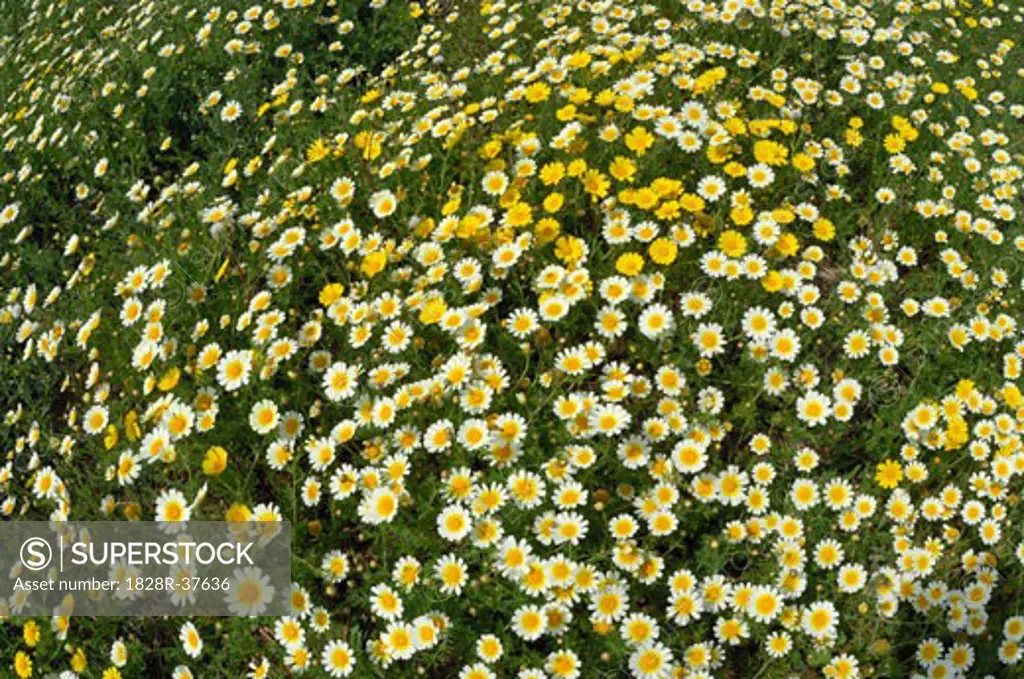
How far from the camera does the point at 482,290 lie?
11.0 feet

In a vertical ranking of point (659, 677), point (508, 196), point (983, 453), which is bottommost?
point (983, 453)

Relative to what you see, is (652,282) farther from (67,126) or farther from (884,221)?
(67,126)

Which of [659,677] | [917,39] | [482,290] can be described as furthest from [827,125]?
[659,677]

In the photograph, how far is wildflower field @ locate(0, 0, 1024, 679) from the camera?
8.60ft

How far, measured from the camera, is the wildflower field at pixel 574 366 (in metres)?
2.62

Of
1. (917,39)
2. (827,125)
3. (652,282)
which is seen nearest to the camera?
(652,282)

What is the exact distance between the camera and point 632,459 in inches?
109

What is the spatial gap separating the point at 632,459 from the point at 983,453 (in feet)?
4.00

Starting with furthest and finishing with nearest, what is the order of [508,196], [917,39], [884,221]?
1. [917,39]
2. [884,221]
3. [508,196]

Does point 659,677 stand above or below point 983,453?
above

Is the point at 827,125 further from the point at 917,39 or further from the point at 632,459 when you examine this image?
the point at 632,459

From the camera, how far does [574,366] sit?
2.96 metres

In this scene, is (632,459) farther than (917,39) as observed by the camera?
No

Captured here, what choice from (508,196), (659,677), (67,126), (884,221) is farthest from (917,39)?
(67,126)
